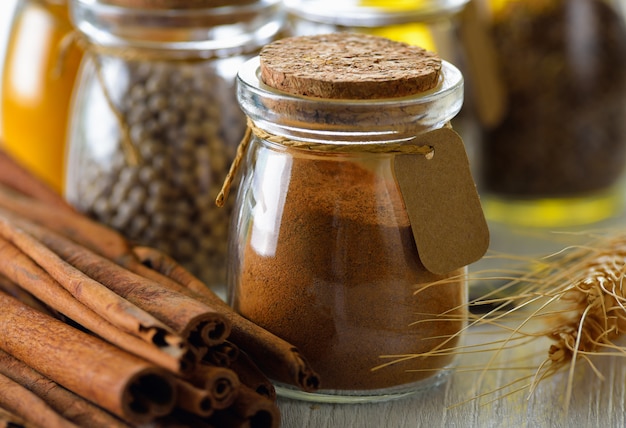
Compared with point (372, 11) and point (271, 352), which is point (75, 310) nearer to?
point (271, 352)

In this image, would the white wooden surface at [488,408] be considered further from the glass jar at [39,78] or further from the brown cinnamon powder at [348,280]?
the glass jar at [39,78]

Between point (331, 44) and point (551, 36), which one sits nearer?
point (331, 44)

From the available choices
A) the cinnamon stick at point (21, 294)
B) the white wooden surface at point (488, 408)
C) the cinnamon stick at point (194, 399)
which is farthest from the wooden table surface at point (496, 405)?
the cinnamon stick at point (21, 294)

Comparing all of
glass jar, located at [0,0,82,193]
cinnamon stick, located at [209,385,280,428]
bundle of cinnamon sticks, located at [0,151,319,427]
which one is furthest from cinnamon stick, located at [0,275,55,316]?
glass jar, located at [0,0,82,193]

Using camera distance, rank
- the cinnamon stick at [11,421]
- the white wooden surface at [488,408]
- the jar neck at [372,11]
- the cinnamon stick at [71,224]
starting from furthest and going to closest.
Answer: the jar neck at [372,11] < the cinnamon stick at [71,224] < the white wooden surface at [488,408] < the cinnamon stick at [11,421]

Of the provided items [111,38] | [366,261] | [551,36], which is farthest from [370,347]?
[551,36]

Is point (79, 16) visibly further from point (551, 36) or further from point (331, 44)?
point (551, 36)

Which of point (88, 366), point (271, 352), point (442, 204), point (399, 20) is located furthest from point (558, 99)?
point (88, 366)
